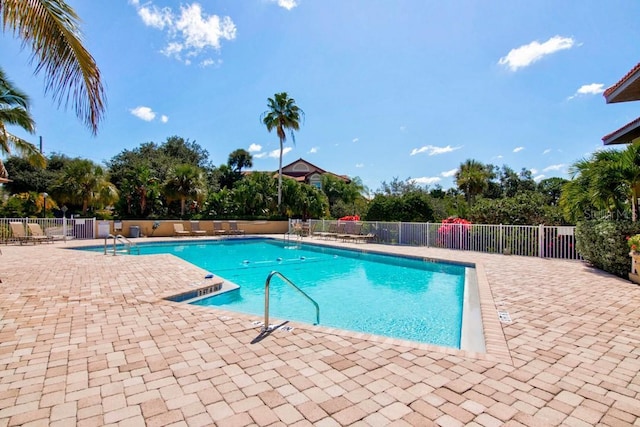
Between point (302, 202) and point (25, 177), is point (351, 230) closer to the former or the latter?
point (302, 202)

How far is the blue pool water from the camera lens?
600 centimetres

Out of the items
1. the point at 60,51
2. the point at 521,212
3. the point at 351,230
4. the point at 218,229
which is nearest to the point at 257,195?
the point at 218,229

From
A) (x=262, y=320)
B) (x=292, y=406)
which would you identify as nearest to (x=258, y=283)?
(x=262, y=320)

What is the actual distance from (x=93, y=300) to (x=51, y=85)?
325 centimetres

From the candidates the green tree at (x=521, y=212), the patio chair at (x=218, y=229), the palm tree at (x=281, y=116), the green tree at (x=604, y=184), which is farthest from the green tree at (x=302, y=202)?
the green tree at (x=604, y=184)

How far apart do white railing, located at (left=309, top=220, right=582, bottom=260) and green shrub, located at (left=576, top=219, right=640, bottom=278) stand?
1524 mm

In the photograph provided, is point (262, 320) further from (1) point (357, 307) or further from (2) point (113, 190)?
(2) point (113, 190)

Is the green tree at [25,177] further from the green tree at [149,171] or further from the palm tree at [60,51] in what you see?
the palm tree at [60,51]

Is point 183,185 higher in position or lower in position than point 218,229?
higher

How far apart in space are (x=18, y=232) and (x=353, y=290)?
15.2m

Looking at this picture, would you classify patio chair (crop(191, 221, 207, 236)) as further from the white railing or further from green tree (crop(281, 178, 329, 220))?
the white railing

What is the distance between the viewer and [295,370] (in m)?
3.01

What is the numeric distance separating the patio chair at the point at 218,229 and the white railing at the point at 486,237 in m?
9.11

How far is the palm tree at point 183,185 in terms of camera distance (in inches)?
821
